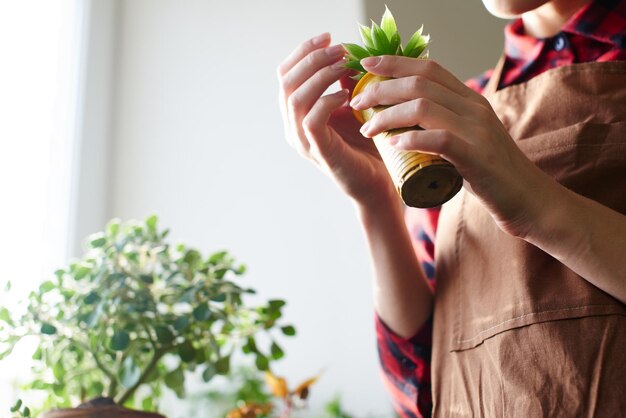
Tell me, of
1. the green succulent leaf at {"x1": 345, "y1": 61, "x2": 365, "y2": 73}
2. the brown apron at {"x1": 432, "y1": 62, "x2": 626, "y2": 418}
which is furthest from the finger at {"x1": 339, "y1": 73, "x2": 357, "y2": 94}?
the brown apron at {"x1": 432, "y1": 62, "x2": 626, "y2": 418}

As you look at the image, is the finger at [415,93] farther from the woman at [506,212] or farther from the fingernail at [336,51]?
the fingernail at [336,51]

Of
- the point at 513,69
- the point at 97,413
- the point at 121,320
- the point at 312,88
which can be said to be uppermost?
the point at 513,69

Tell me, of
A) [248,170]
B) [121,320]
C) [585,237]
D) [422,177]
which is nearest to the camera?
[422,177]

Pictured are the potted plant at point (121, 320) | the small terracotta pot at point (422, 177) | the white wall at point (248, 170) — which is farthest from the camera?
the white wall at point (248, 170)

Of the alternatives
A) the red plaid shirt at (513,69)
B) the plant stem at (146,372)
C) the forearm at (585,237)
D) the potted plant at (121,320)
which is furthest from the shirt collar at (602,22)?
the plant stem at (146,372)

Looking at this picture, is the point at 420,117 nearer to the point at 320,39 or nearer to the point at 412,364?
the point at 320,39

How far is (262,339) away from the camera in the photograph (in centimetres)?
161

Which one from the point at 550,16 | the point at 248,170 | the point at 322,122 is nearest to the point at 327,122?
the point at 322,122

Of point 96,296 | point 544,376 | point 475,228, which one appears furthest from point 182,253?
point 544,376

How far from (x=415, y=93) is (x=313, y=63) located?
18cm

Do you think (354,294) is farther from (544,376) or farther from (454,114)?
(454,114)

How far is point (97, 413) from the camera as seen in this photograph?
2.63 feet

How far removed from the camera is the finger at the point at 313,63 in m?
0.77

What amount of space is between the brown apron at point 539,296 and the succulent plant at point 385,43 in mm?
231
